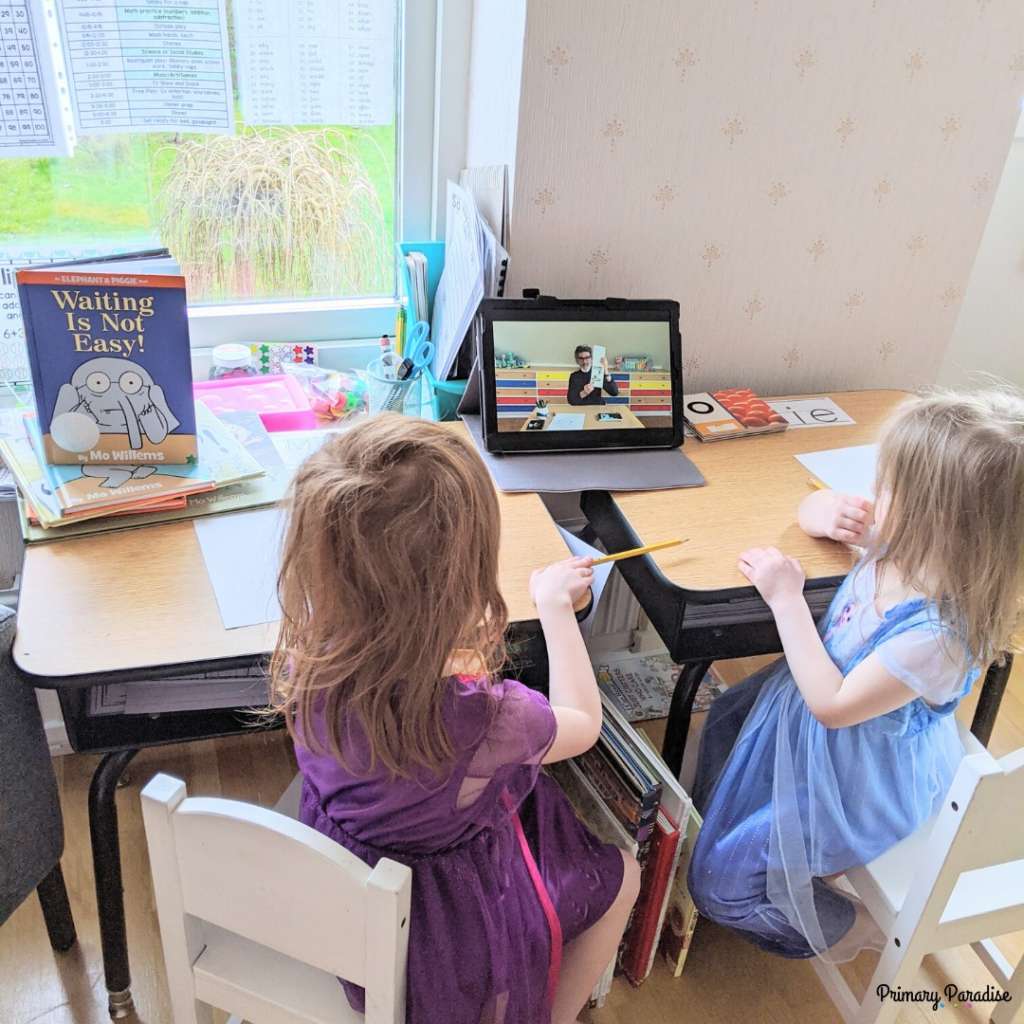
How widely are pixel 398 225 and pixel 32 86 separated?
61 centimetres

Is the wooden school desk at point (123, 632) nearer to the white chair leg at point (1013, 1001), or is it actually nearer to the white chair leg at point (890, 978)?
the white chair leg at point (890, 978)

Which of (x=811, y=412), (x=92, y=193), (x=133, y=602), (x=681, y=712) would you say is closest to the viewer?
(x=133, y=602)

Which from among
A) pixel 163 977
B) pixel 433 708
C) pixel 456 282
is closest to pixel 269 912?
pixel 433 708

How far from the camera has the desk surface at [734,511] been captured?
4.28ft

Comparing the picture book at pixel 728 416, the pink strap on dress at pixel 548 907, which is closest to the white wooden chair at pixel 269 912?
the pink strap on dress at pixel 548 907

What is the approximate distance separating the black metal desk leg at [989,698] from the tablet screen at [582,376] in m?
0.68

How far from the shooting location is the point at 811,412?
1.75 m

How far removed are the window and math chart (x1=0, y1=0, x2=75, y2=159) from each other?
21 mm

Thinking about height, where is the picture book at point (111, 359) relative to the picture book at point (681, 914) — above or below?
above

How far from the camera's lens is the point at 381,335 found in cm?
185

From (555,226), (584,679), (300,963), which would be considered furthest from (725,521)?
(300,963)

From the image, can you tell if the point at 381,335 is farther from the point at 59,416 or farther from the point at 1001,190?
the point at 1001,190

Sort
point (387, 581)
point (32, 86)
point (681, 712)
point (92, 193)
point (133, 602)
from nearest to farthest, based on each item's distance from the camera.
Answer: point (387, 581) < point (133, 602) < point (681, 712) < point (32, 86) < point (92, 193)

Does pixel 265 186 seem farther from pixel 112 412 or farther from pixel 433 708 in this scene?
pixel 433 708
